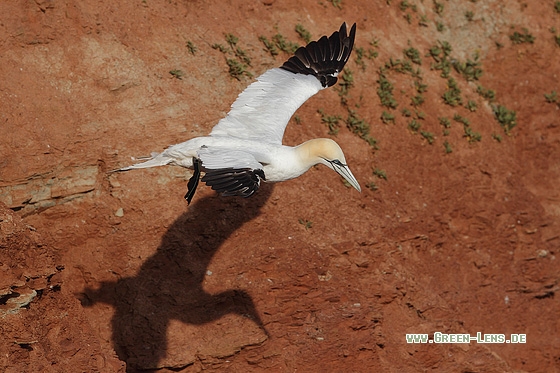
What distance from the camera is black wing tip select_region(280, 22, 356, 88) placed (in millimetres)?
11258

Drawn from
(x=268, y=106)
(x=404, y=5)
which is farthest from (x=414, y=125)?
(x=268, y=106)

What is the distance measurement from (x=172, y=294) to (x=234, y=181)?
2.87 m

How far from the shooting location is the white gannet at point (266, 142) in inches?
352

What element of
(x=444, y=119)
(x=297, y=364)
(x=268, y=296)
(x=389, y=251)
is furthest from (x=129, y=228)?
(x=444, y=119)

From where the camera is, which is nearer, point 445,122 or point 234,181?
point 234,181

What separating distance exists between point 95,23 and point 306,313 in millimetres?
5411

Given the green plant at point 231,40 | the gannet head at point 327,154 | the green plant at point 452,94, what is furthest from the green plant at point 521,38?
the gannet head at point 327,154

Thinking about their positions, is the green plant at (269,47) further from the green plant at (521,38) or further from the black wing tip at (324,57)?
the green plant at (521,38)

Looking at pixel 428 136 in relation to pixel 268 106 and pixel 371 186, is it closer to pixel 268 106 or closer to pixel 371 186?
pixel 371 186

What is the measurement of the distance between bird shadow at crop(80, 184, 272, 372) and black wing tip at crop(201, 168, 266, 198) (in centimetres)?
256

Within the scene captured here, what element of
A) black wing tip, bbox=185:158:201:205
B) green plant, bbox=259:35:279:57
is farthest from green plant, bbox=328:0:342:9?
black wing tip, bbox=185:158:201:205

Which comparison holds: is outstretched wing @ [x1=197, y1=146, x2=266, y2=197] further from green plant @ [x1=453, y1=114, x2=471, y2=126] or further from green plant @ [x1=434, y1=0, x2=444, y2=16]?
green plant @ [x1=434, y1=0, x2=444, y2=16]

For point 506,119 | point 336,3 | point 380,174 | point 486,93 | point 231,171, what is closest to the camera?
point 231,171

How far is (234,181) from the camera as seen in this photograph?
8664 millimetres
